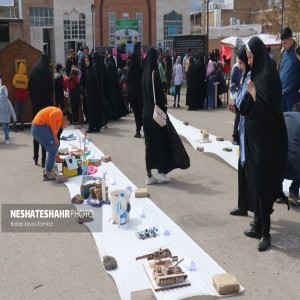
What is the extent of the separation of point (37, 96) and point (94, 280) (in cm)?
581

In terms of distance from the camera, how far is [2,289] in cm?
401

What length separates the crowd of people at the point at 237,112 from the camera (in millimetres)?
4434

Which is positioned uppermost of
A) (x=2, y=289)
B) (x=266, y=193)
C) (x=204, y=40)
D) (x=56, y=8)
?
(x=56, y=8)

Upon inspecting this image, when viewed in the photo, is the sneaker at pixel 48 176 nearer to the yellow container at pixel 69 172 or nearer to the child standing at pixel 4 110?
the yellow container at pixel 69 172

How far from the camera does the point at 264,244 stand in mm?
4648

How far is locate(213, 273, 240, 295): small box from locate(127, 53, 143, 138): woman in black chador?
7023mm

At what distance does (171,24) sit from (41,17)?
512 inches

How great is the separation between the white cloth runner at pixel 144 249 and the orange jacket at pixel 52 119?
152 centimetres

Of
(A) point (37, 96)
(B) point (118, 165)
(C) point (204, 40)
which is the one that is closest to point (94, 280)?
(B) point (118, 165)

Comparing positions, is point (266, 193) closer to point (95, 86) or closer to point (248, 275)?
point (248, 275)

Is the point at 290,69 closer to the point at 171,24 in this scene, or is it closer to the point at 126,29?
the point at 126,29

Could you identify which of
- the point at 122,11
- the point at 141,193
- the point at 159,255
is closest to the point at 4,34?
the point at 141,193

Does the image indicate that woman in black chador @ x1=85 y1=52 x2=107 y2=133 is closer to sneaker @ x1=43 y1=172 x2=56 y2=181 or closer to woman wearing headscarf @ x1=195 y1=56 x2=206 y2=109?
sneaker @ x1=43 y1=172 x2=56 y2=181

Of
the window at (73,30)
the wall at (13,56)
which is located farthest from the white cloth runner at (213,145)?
the window at (73,30)
